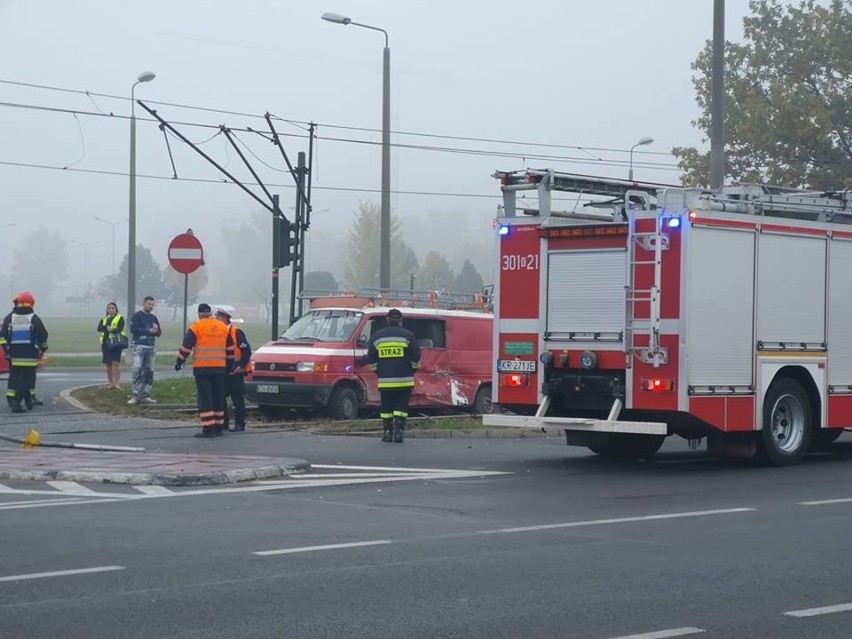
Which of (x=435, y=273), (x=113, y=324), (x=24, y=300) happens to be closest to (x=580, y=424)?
(x=24, y=300)

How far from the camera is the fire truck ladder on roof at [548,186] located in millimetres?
15070

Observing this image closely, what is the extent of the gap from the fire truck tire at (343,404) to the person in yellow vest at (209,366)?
2.79 meters

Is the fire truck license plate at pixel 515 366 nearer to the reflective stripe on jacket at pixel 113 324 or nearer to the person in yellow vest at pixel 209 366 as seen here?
the person in yellow vest at pixel 209 366

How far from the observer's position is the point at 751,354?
47.6ft

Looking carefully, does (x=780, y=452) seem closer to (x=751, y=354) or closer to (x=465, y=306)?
(x=751, y=354)

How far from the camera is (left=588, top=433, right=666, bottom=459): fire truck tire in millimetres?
16188

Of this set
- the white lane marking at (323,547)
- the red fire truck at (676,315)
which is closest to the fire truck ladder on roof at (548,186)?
the red fire truck at (676,315)

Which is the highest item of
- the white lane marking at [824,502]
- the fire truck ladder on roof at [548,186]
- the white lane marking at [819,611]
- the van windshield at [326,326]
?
the fire truck ladder on roof at [548,186]

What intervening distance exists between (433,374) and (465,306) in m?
2.22

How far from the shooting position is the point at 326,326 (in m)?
21.0

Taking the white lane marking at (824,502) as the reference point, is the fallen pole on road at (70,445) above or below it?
below

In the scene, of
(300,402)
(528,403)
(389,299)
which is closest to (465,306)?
(389,299)

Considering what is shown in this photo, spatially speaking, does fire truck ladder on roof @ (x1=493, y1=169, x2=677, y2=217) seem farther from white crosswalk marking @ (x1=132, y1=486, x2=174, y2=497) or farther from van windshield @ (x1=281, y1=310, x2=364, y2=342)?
van windshield @ (x1=281, y1=310, x2=364, y2=342)

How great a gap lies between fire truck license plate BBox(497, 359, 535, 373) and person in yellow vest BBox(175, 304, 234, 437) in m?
4.28
